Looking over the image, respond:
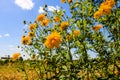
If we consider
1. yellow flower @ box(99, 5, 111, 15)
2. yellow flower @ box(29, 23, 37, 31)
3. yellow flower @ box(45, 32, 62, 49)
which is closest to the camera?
yellow flower @ box(45, 32, 62, 49)

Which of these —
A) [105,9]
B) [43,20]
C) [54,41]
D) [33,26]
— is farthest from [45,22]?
[54,41]

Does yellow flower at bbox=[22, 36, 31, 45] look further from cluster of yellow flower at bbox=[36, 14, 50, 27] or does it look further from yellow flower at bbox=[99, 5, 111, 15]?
yellow flower at bbox=[99, 5, 111, 15]

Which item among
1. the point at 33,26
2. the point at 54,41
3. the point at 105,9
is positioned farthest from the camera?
the point at 33,26

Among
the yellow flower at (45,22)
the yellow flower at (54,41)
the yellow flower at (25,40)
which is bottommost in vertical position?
the yellow flower at (54,41)

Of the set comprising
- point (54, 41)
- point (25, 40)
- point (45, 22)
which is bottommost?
point (54, 41)

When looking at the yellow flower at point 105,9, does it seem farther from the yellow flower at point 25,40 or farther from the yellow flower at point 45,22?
the yellow flower at point 25,40

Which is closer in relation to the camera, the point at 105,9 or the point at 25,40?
the point at 105,9

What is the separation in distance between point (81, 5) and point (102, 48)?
3.26ft

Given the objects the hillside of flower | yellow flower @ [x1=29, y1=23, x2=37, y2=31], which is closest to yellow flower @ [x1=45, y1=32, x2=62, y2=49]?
the hillside of flower

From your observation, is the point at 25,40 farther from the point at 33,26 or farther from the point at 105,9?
the point at 105,9

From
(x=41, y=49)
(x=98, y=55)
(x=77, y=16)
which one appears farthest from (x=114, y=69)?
(x=41, y=49)

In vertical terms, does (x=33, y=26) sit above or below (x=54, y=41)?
above

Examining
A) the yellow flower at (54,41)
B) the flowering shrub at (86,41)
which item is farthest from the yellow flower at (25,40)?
the yellow flower at (54,41)

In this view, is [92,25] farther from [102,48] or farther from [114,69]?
[114,69]
